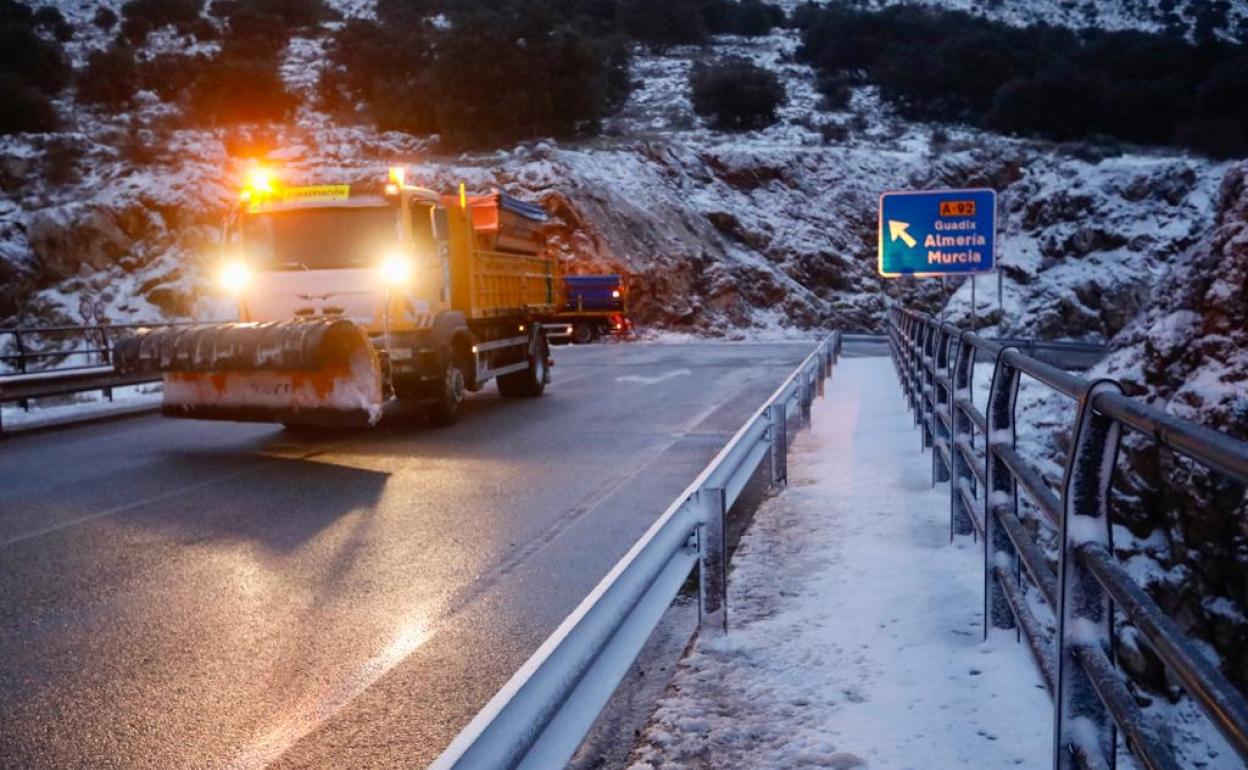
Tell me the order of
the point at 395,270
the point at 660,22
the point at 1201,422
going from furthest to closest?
the point at 660,22 < the point at 395,270 < the point at 1201,422

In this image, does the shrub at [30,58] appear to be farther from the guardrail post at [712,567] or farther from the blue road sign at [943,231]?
the guardrail post at [712,567]

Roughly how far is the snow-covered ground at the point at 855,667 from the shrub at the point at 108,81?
5578cm

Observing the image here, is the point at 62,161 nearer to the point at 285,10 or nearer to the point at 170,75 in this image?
the point at 170,75

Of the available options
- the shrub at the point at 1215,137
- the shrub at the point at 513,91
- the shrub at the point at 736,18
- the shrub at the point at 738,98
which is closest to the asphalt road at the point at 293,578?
the shrub at the point at 513,91

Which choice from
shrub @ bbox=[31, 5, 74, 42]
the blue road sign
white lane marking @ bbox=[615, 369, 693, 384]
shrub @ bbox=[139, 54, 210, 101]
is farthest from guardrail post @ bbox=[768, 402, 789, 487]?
shrub @ bbox=[31, 5, 74, 42]

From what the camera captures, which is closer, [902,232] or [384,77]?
[902,232]

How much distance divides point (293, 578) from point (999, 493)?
4297 mm

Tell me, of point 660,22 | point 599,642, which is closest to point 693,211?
point 660,22

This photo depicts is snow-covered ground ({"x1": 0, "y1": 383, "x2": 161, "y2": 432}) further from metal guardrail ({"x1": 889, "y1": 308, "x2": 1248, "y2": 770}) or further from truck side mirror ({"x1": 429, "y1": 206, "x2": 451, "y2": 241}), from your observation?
metal guardrail ({"x1": 889, "y1": 308, "x2": 1248, "y2": 770})

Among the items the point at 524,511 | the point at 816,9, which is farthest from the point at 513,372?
the point at 816,9

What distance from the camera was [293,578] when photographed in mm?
6449

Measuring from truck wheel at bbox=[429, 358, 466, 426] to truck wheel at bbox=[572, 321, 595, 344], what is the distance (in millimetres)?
25137

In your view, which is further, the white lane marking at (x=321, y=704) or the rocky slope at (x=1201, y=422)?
the rocky slope at (x=1201, y=422)

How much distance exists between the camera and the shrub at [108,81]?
5306 cm
